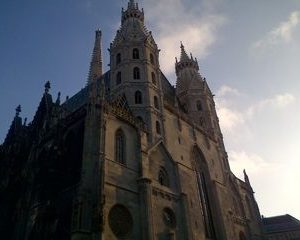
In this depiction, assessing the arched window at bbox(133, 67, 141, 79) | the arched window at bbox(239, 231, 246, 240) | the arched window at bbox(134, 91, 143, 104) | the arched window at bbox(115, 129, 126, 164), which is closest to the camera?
the arched window at bbox(115, 129, 126, 164)

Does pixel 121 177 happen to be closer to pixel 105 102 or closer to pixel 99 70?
pixel 105 102

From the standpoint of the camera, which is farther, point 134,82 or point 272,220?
point 272,220

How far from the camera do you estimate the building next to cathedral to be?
73.6ft

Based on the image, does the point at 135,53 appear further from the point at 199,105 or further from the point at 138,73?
the point at 199,105

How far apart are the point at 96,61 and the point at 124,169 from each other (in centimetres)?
3141

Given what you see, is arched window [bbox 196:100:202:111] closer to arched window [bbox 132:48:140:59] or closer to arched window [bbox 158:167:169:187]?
arched window [bbox 132:48:140:59]

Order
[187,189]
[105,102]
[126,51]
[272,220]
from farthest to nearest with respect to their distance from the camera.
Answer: [272,220]
[126,51]
[187,189]
[105,102]

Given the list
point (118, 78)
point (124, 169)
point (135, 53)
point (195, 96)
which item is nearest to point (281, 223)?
point (195, 96)

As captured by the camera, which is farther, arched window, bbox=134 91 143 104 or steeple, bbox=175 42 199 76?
steeple, bbox=175 42 199 76

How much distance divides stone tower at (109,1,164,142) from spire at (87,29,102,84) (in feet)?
33.6

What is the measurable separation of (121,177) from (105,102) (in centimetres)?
659

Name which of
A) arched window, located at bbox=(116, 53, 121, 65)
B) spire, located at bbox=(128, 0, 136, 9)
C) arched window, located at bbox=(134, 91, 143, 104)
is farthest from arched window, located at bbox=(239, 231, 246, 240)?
spire, located at bbox=(128, 0, 136, 9)

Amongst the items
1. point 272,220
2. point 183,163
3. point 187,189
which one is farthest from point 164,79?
point 272,220

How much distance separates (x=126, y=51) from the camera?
36344 mm
